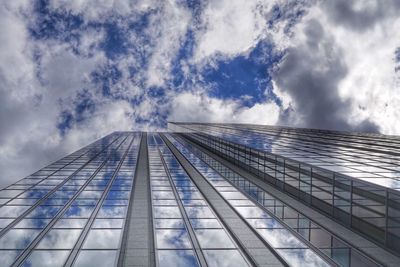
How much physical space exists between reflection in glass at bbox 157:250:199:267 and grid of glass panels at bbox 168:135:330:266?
4.73 meters

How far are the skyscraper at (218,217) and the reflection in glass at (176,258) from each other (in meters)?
0.05

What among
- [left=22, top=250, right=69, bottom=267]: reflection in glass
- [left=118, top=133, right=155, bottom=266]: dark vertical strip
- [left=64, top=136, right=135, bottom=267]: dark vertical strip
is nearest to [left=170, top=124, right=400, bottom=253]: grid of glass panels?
[left=118, top=133, right=155, bottom=266]: dark vertical strip

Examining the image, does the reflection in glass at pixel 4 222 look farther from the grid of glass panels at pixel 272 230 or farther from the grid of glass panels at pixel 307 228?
the grid of glass panels at pixel 307 228

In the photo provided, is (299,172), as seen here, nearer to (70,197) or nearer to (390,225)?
(390,225)

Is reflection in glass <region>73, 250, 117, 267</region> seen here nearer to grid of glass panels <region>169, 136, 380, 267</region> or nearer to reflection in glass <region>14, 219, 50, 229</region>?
reflection in glass <region>14, 219, 50, 229</region>

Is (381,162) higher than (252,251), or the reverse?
(381,162)

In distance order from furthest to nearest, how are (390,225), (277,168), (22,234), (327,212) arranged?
(277,168) < (327,212) < (22,234) < (390,225)

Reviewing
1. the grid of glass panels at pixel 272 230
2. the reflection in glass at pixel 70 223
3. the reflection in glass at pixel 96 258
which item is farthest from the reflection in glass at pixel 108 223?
the grid of glass panels at pixel 272 230

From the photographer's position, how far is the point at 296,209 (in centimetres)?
2780

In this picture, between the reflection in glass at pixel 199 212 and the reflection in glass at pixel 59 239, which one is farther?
the reflection in glass at pixel 199 212

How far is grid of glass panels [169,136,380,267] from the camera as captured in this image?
1964cm

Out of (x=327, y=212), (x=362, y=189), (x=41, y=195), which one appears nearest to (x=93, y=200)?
(x=41, y=195)

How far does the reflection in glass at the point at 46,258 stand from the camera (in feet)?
60.6

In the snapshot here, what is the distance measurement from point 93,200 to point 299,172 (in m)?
16.8
